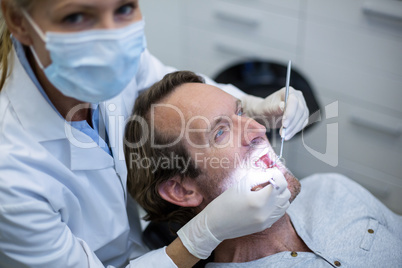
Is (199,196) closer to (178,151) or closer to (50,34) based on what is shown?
(178,151)

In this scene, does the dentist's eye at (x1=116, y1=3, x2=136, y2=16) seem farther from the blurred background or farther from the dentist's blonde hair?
the blurred background

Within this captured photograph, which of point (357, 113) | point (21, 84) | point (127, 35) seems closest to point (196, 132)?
point (127, 35)

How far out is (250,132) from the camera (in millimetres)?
1370

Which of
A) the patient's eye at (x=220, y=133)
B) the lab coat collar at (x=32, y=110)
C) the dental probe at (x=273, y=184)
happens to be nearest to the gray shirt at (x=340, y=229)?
the dental probe at (x=273, y=184)

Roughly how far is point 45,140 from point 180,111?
0.40m

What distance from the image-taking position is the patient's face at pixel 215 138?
135cm

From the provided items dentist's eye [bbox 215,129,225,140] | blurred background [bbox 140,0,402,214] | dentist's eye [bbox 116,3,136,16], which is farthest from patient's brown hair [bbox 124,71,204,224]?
blurred background [bbox 140,0,402,214]

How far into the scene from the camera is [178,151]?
138 cm

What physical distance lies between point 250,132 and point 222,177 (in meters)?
0.16

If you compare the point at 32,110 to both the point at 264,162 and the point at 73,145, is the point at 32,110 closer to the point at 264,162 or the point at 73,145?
the point at 73,145

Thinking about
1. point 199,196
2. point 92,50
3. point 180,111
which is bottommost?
point 199,196

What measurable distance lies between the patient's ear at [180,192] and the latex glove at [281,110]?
34 cm

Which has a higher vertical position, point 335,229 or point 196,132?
point 196,132

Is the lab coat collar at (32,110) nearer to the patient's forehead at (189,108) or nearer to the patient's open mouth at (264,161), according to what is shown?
the patient's forehead at (189,108)
